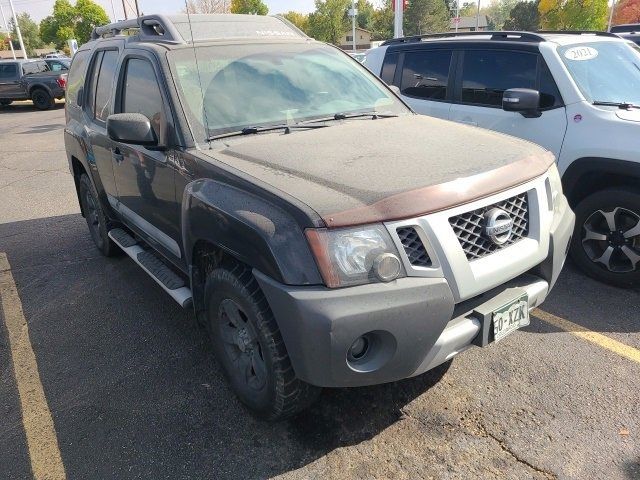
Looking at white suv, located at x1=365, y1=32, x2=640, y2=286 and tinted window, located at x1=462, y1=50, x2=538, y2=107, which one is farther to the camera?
tinted window, located at x1=462, y1=50, x2=538, y2=107

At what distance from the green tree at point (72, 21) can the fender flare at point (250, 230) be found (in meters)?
64.4

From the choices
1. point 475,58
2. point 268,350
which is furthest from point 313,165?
point 475,58

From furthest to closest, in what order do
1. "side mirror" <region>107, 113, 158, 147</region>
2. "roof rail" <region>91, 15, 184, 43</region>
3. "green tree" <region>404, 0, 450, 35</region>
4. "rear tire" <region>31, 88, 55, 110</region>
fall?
"green tree" <region>404, 0, 450, 35</region>, "rear tire" <region>31, 88, 55, 110</region>, "roof rail" <region>91, 15, 184, 43</region>, "side mirror" <region>107, 113, 158, 147</region>

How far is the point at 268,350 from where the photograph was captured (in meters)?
2.31

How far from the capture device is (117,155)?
3863 millimetres

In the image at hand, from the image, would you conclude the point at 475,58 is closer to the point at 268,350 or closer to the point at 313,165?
the point at 313,165

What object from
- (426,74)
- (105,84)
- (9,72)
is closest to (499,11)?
(9,72)

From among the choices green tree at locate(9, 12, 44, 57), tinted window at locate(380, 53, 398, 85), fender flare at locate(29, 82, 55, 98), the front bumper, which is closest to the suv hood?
the front bumper

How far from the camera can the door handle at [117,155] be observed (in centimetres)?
380

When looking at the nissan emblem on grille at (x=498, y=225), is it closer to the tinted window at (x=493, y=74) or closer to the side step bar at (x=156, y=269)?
the side step bar at (x=156, y=269)

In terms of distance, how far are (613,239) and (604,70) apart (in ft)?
5.05

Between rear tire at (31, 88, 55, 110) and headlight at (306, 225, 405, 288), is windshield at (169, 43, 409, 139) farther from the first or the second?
rear tire at (31, 88, 55, 110)

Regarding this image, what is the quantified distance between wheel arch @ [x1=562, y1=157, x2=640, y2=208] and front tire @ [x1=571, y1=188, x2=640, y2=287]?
0.11m

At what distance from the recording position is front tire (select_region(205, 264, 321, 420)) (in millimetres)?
2314
